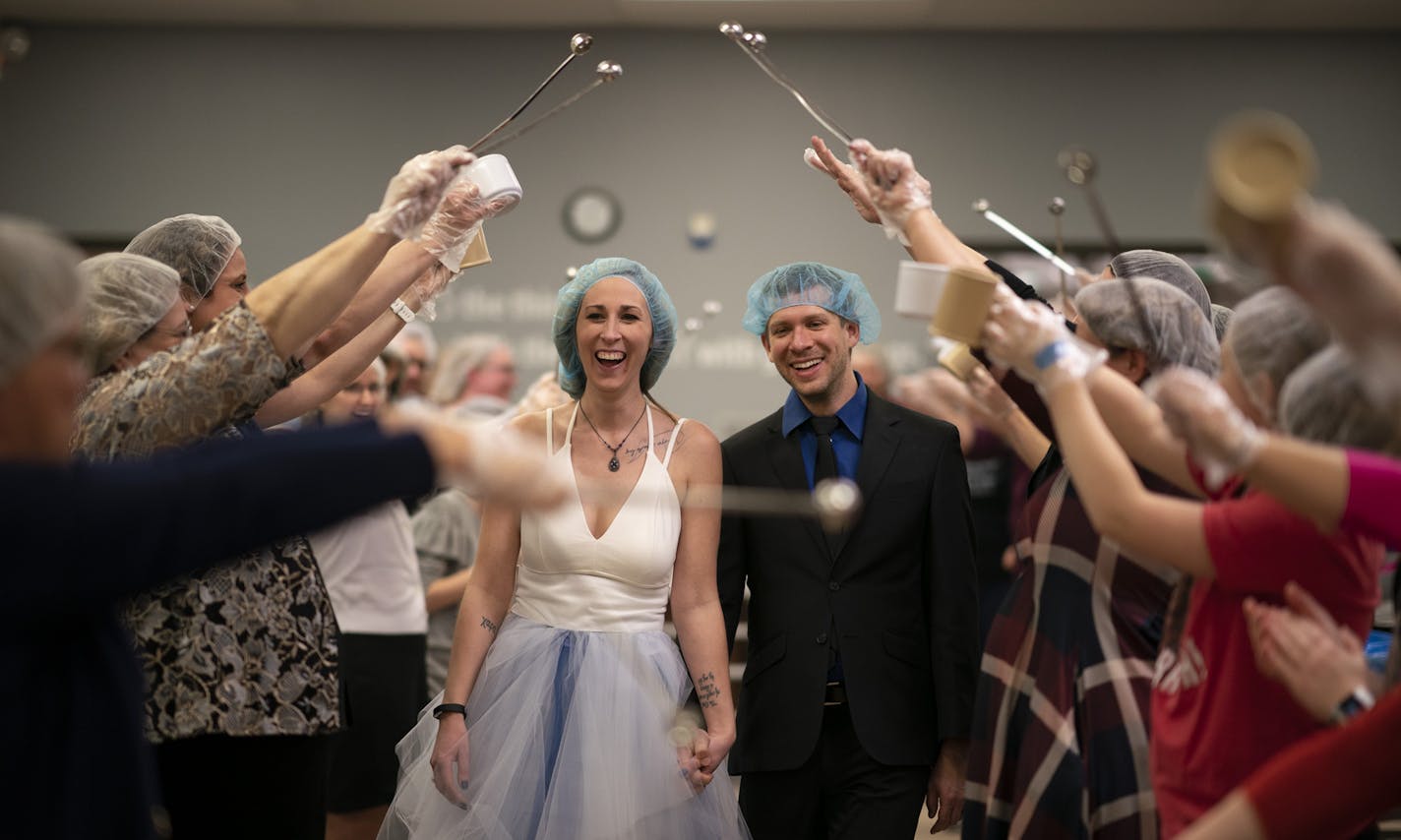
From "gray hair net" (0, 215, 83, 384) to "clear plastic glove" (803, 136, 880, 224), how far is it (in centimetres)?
147

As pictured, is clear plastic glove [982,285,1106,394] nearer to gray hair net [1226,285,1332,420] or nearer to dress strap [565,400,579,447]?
gray hair net [1226,285,1332,420]

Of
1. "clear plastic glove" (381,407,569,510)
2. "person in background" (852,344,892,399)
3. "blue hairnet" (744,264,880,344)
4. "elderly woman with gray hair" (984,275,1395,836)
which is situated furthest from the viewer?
"person in background" (852,344,892,399)

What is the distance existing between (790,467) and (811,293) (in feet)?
1.27

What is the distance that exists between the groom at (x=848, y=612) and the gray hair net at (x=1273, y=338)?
1.12m

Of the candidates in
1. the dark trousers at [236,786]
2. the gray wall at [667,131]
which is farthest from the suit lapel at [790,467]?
the gray wall at [667,131]

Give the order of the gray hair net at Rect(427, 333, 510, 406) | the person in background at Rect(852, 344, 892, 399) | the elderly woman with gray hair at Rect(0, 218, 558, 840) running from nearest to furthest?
1. the elderly woman with gray hair at Rect(0, 218, 558, 840)
2. the gray hair net at Rect(427, 333, 510, 406)
3. the person in background at Rect(852, 344, 892, 399)

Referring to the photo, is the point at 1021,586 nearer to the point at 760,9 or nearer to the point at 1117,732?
the point at 1117,732

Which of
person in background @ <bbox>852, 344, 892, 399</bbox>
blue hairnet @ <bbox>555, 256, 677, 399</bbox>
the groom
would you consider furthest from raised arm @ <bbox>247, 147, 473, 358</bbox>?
person in background @ <bbox>852, 344, 892, 399</bbox>

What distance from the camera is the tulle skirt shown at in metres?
2.57

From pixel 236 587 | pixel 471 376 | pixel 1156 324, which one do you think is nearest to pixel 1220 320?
pixel 1156 324

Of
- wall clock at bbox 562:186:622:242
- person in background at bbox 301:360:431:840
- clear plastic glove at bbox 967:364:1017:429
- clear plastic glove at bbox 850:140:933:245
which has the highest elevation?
wall clock at bbox 562:186:622:242

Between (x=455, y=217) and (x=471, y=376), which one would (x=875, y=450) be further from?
(x=471, y=376)

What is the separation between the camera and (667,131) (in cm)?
712

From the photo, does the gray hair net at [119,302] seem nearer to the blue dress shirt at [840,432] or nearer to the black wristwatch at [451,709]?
the black wristwatch at [451,709]
